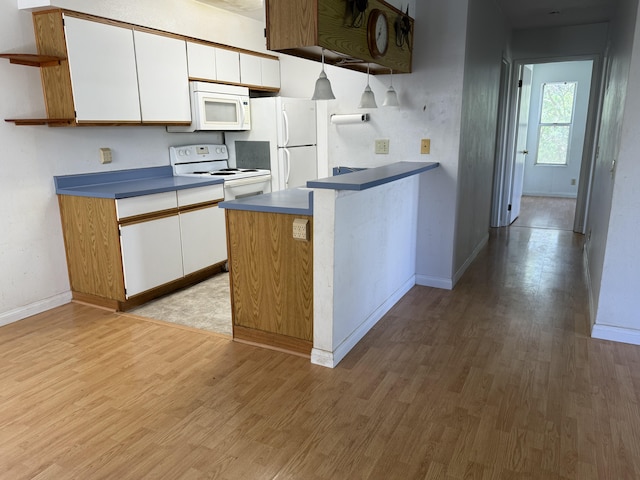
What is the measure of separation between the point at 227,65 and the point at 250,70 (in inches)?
→ 15.0

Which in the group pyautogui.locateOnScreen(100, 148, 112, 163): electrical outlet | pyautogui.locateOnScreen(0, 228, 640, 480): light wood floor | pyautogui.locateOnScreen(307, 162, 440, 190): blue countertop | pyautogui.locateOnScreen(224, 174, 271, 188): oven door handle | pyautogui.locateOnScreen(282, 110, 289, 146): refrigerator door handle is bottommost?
pyautogui.locateOnScreen(0, 228, 640, 480): light wood floor

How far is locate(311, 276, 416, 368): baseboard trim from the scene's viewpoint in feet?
8.55

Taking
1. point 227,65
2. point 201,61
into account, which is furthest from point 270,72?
point 201,61

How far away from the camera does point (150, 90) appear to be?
371cm

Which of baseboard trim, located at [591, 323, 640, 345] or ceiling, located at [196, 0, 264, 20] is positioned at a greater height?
ceiling, located at [196, 0, 264, 20]

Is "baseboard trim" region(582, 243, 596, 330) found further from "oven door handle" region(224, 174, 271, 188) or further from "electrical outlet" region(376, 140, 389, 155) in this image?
"oven door handle" region(224, 174, 271, 188)

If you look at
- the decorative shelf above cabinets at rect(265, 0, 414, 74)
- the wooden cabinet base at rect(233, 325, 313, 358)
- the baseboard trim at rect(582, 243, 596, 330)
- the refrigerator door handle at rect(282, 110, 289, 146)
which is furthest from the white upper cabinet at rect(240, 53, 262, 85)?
the baseboard trim at rect(582, 243, 596, 330)

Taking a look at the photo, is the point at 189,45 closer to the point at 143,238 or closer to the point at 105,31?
the point at 105,31

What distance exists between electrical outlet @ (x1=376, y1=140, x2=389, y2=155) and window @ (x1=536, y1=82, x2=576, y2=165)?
6152 millimetres

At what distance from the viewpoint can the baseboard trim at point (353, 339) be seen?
2607 millimetres

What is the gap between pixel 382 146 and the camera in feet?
12.7

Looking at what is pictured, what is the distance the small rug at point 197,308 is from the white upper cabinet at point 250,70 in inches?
85.2

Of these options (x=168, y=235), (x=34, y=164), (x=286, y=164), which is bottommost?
(x=168, y=235)

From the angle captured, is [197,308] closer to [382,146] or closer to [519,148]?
[382,146]
